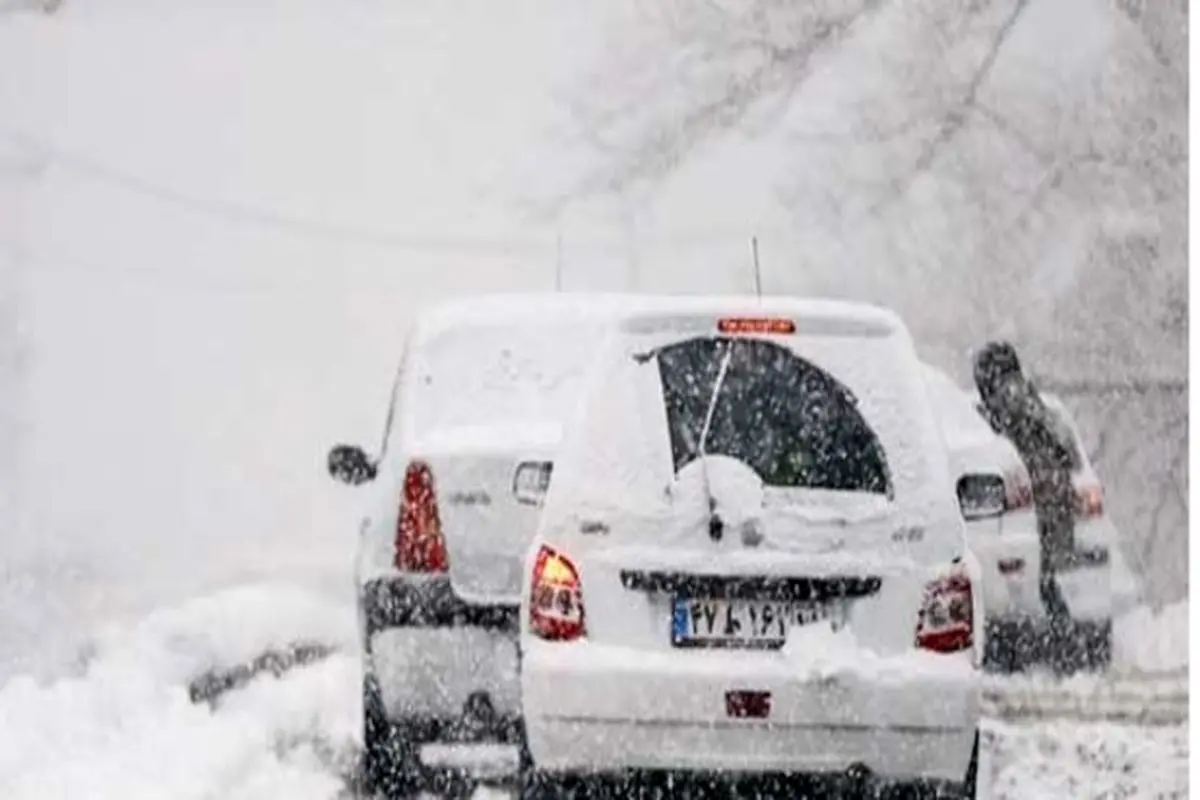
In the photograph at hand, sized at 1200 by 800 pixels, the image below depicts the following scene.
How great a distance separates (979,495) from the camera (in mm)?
4160

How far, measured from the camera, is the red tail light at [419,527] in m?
4.11

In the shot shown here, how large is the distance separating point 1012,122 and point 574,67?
3.52 feet

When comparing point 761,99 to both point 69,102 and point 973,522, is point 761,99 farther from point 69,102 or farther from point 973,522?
point 69,102

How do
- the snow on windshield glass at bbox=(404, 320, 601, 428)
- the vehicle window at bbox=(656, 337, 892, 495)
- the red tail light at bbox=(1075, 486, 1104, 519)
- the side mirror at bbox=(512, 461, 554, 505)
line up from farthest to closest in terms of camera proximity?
1. the red tail light at bbox=(1075, 486, 1104, 519)
2. the snow on windshield glass at bbox=(404, 320, 601, 428)
3. the side mirror at bbox=(512, 461, 554, 505)
4. the vehicle window at bbox=(656, 337, 892, 495)

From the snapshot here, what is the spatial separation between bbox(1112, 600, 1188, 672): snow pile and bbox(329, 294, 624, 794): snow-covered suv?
4.86 feet

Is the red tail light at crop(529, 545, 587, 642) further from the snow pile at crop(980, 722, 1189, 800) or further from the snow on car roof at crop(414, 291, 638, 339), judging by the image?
the snow pile at crop(980, 722, 1189, 800)

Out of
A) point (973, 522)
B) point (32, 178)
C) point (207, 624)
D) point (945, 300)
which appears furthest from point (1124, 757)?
point (32, 178)

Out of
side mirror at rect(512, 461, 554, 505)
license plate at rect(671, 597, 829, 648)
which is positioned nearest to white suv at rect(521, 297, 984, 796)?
license plate at rect(671, 597, 829, 648)

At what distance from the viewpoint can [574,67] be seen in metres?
4.66

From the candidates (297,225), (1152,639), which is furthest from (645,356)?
(1152,639)

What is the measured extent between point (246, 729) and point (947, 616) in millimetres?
1842

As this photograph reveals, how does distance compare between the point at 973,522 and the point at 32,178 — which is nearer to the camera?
the point at 973,522

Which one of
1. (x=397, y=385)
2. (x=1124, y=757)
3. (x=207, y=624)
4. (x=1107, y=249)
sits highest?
(x=1107, y=249)

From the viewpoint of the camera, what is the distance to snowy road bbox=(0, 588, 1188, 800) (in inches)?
175
